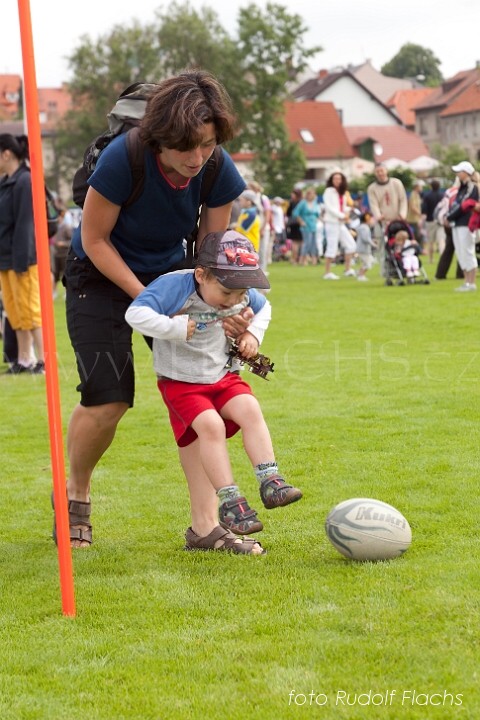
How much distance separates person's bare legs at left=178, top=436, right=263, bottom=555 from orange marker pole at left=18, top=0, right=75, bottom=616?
1.11 metres

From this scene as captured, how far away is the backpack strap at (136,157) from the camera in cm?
484

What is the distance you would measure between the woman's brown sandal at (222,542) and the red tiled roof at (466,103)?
10625 cm

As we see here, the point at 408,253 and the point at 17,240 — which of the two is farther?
the point at 408,253

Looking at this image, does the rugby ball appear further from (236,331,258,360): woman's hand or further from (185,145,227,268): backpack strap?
(185,145,227,268): backpack strap

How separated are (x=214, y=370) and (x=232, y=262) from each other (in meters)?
0.54

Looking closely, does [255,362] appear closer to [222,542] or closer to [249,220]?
[222,542]

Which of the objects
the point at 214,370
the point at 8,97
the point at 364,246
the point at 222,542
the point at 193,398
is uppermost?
the point at 8,97

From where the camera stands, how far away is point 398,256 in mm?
22125

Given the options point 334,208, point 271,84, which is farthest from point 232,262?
point 271,84

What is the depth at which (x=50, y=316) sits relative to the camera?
436cm

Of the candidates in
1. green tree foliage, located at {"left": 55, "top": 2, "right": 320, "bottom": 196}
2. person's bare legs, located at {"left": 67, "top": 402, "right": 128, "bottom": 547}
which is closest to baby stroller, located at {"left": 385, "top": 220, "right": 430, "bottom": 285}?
person's bare legs, located at {"left": 67, "top": 402, "right": 128, "bottom": 547}

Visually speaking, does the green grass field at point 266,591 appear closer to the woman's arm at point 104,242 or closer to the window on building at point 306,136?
the woman's arm at point 104,242

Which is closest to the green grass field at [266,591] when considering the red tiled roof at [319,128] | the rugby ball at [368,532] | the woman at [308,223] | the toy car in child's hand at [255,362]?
the rugby ball at [368,532]

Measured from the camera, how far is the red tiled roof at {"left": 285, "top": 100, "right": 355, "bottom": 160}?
9788 cm
